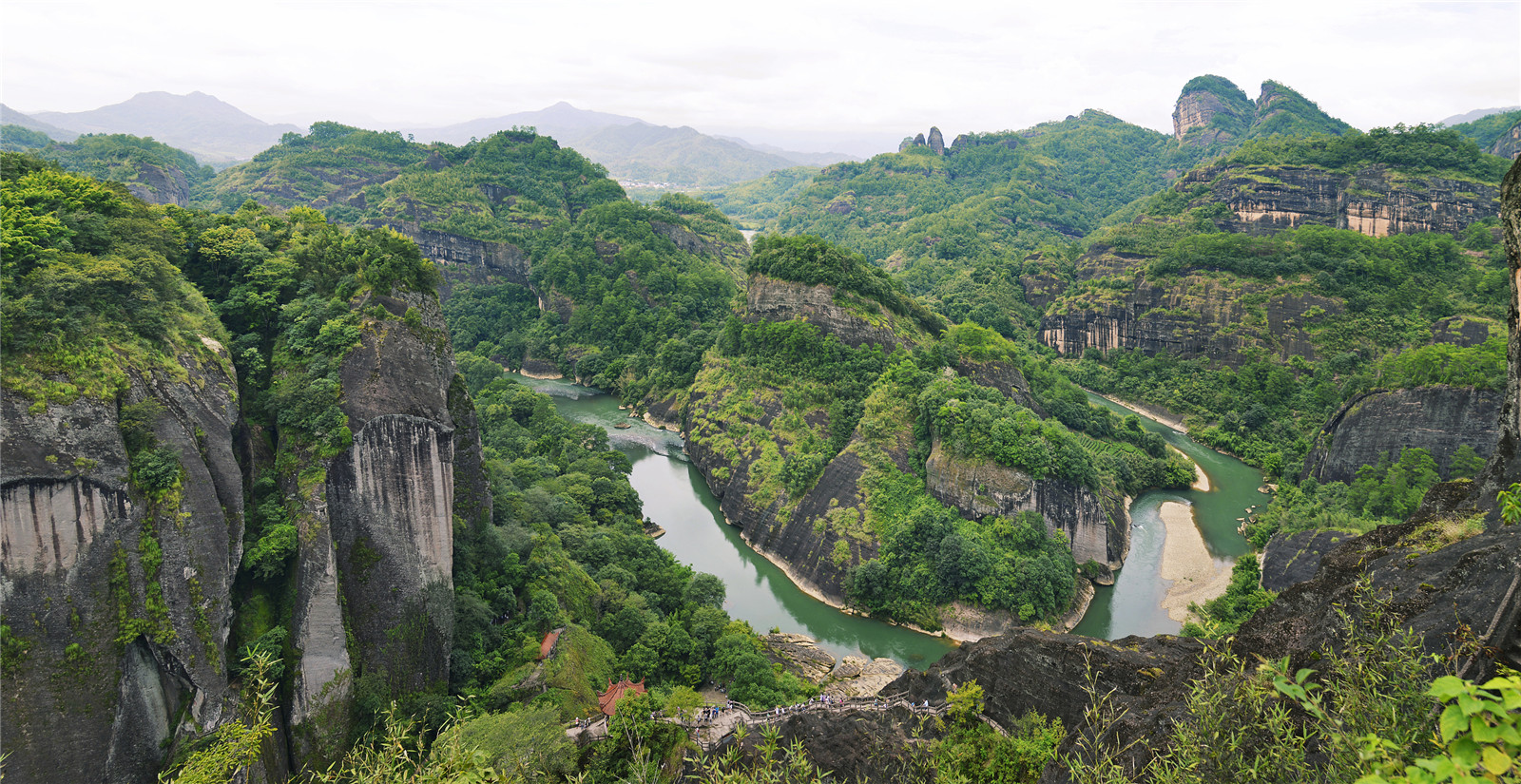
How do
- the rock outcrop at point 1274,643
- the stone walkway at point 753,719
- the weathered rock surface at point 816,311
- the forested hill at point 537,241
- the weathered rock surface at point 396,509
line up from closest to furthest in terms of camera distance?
the rock outcrop at point 1274,643 → the stone walkway at point 753,719 → the weathered rock surface at point 396,509 → the weathered rock surface at point 816,311 → the forested hill at point 537,241

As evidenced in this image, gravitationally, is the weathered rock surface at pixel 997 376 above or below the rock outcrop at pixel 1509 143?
below

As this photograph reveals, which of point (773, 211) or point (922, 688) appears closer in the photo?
point (922, 688)

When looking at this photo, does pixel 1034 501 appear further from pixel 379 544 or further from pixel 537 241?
pixel 537 241

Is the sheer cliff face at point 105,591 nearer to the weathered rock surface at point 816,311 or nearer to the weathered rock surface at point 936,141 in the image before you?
the weathered rock surface at point 816,311

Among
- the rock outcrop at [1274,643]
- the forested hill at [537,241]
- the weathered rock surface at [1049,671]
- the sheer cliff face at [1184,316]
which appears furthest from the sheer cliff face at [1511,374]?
the sheer cliff face at [1184,316]

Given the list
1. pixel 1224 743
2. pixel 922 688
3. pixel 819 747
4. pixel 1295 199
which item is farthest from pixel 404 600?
pixel 1295 199

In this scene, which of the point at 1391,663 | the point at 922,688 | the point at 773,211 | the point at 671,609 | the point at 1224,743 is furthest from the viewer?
the point at 773,211

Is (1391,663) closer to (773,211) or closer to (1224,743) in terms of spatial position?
(1224,743)
